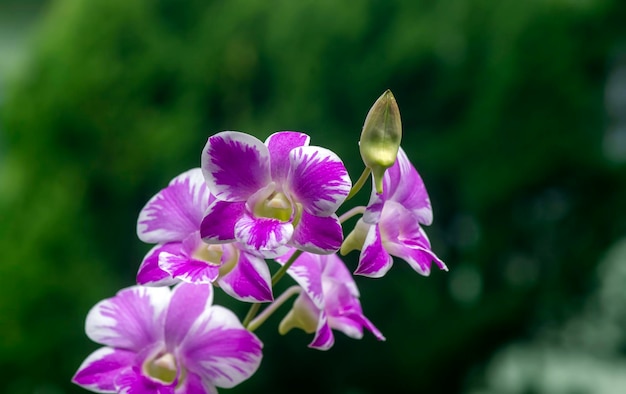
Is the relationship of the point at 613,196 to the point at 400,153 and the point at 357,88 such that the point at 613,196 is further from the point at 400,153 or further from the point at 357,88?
the point at 400,153

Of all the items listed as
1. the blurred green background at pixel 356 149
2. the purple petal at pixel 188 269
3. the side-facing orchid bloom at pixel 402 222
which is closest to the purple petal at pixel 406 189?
the side-facing orchid bloom at pixel 402 222

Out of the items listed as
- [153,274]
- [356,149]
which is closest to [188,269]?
[153,274]

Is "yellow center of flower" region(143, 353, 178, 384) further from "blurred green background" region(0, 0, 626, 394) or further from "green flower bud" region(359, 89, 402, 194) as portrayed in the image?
"blurred green background" region(0, 0, 626, 394)

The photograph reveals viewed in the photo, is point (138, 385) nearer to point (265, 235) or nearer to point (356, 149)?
point (265, 235)

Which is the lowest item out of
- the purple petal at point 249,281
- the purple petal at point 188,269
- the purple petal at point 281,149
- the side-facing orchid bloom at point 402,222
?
the purple petal at point 188,269

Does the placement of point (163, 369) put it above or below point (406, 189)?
below

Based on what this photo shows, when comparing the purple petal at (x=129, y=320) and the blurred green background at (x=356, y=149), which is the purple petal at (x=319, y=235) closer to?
the purple petal at (x=129, y=320)
